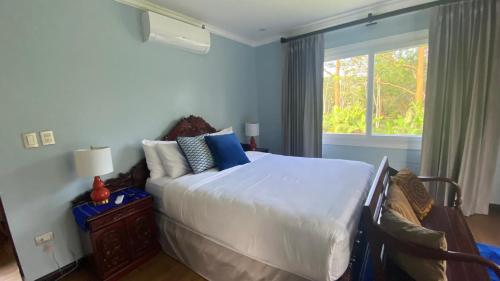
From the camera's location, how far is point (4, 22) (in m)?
1.61

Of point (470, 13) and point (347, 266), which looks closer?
point (347, 266)

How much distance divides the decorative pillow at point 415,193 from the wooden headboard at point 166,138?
2282mm

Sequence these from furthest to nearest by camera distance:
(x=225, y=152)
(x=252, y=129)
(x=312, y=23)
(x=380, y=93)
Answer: (x=252, y=129) → (x=312, y=23) → (x=380, y=93) → (x=225, y=152)

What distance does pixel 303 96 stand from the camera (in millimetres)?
3488

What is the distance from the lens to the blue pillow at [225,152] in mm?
2500

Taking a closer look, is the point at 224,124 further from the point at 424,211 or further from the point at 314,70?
the point at 424,211

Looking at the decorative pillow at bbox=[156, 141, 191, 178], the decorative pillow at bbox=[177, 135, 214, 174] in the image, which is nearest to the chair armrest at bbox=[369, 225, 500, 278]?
the decorative pillow at bbox=[177, 135, 214, 174]

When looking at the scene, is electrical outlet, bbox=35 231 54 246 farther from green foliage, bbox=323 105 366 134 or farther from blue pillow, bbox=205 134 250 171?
green foliage, bbox=323 105 366 134

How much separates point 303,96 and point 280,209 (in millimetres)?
2428

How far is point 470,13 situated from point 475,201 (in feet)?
6.76

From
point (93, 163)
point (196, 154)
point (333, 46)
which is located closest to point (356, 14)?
point (333, 46)

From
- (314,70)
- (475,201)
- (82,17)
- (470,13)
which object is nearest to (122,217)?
(82,17)

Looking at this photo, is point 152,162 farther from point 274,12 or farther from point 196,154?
point 274,12

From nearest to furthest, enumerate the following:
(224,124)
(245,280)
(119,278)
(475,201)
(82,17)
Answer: (245,280), (119,278), (82,17), (475,201), (224,124)
